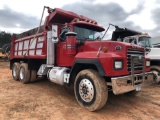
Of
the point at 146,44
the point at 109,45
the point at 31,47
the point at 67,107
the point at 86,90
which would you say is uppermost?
the point at 146,44

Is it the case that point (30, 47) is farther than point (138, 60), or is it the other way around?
point (30, 47)

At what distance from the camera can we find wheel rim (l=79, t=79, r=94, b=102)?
459 centimetres

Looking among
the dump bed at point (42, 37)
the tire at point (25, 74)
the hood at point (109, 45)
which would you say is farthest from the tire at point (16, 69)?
the hood at point (109, 45)

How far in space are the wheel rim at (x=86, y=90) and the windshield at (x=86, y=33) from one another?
5.83 ft

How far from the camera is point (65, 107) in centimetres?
499

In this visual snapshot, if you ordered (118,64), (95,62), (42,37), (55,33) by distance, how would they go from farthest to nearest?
(42,37)
(55,33)
(95,62)
(118,64)

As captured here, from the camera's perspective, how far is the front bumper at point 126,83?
421 centimetres

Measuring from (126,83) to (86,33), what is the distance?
252 centimetres

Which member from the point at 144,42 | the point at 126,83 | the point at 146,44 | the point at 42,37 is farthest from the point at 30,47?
→ the point at 146,44

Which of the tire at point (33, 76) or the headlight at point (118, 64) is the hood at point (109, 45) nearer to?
the headlight at point (118, 64)

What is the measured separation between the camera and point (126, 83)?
449 cm

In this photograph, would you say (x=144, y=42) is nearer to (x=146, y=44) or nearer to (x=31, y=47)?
(x=146, y=44)

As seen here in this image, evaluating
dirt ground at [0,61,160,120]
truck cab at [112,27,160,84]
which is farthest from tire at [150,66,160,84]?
dirt ground at [0,61,160,120]

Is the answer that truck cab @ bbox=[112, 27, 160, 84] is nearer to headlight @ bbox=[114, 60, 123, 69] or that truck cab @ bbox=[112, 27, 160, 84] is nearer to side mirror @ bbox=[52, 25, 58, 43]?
side mirror @ bbox=[52, 25, 58, 43]
